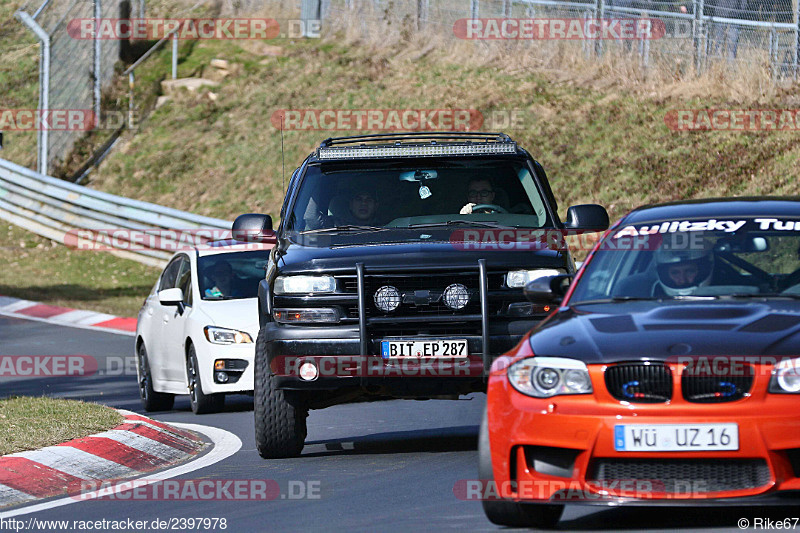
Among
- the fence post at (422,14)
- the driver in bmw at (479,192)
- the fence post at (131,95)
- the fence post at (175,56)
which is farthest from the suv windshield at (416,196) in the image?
the fence post at (175,56)

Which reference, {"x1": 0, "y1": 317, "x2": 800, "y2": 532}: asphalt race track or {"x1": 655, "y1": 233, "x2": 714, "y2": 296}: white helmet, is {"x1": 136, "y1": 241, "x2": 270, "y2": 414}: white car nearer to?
{"x1": 0, "y1": 317, "x2": 800, "y2": 532}: asphalt race track

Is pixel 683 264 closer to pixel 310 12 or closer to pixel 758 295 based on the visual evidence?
pixel 758 295

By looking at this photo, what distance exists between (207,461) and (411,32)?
90.6 ft

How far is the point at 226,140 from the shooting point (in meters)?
35.4

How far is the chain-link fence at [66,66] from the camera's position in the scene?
110 ft

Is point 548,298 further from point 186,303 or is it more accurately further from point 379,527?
point 186,303

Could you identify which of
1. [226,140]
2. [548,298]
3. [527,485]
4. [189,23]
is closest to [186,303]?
[548,298]

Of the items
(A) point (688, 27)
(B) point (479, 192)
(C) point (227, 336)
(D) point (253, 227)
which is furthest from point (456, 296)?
(A) point (688, 27)

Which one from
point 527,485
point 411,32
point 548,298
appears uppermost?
point 411,32

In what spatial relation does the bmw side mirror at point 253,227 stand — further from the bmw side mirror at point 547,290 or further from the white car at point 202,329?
the bmw side mirror at point 547,290

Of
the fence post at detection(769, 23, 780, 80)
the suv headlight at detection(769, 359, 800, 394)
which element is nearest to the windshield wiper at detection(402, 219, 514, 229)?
the suv headlight at detection(769, 359, 800, 394)

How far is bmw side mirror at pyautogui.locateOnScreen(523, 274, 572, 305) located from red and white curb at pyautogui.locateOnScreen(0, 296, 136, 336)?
572 inches

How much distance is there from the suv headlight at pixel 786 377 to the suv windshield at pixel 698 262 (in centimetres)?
121

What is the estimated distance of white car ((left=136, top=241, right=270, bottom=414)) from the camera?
13.4m
